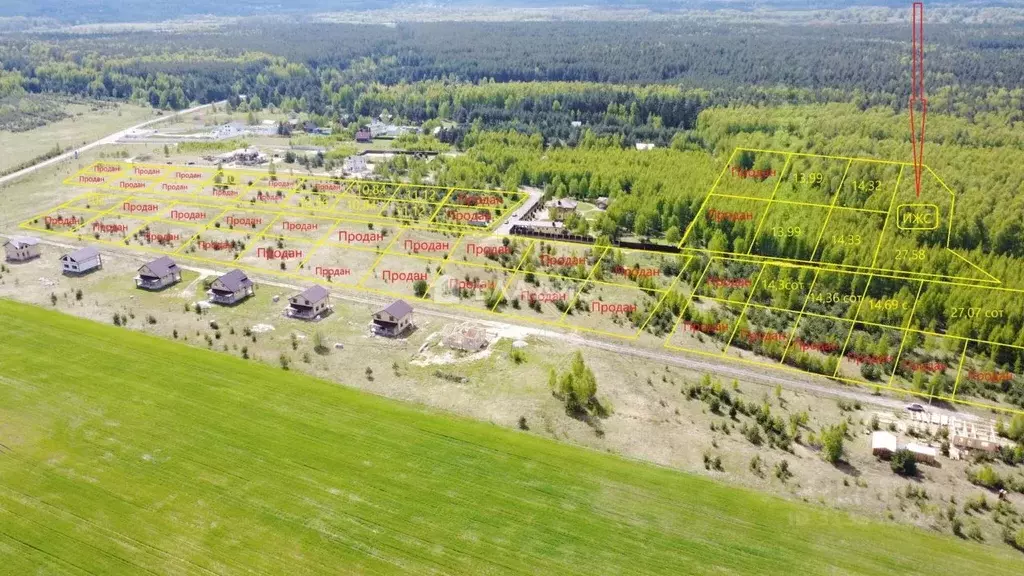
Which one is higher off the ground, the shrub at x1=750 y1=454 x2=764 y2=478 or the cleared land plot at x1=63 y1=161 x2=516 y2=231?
the cleared land plot at x1=63 y1=161 x2=516 y2=231

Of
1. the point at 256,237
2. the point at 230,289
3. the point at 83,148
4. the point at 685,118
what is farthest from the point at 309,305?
the point at 685,118

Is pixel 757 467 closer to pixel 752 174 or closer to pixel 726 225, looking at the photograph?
pixel 726 225

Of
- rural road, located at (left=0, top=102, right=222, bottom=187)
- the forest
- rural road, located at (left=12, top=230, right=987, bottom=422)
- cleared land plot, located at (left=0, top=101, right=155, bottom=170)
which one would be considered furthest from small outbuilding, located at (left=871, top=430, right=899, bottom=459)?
cleared land plot, located at (left=0, top=101, right=155, bottom=170)

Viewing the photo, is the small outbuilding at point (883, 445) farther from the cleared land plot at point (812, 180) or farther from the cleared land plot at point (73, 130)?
the cleared land plot at point (73, 130)

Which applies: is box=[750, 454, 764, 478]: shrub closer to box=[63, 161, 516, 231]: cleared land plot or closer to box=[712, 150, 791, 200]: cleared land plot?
box=[712, 150, 791, 200]: cleared land plot

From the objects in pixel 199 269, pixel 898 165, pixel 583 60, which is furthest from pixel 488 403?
pixel 583 60

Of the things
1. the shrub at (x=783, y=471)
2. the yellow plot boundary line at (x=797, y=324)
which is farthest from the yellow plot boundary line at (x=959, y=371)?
the shrub at (x=783, y=471)
